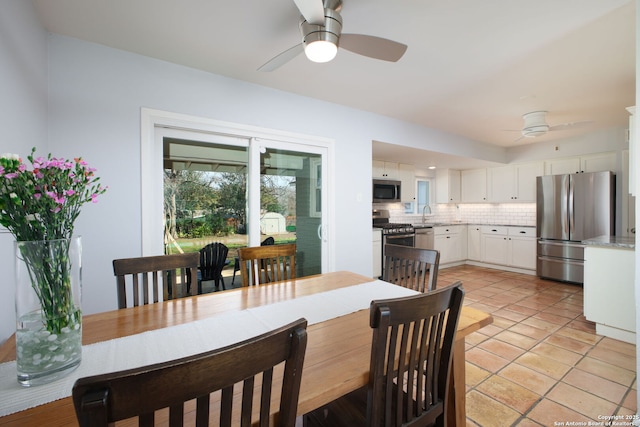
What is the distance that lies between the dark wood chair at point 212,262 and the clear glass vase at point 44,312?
190 centimetres

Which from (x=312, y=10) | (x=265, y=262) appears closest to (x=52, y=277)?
(x=265, y=262)

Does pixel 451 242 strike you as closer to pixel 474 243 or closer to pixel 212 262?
pixel 474 243

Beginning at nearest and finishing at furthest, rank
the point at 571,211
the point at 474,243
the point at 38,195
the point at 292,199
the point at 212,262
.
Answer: the point at 38,195 < the point at 212,262 < the point at 292,199 < the point at 571,211 < the point at 474,243

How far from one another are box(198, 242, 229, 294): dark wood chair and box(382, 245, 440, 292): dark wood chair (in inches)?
64.5

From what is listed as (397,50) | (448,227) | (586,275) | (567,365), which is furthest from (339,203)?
(448,227)

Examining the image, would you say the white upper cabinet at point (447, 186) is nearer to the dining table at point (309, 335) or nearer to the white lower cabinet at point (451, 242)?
the white lower cabinet at point (451, 242)

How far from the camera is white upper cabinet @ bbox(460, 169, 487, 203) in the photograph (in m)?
5.96

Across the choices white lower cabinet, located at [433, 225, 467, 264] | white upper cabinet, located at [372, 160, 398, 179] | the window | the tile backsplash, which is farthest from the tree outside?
the window

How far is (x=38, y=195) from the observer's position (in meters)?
0.76

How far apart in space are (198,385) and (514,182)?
6487 mm

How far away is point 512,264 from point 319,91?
4.85 metres

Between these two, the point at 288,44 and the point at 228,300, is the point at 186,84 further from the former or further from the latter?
the point at 228,300

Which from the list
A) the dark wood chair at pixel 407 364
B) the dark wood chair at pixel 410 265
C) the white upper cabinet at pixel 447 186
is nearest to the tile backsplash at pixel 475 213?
the white upper cabinet at pixel 447 186

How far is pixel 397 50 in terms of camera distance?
170 cm
